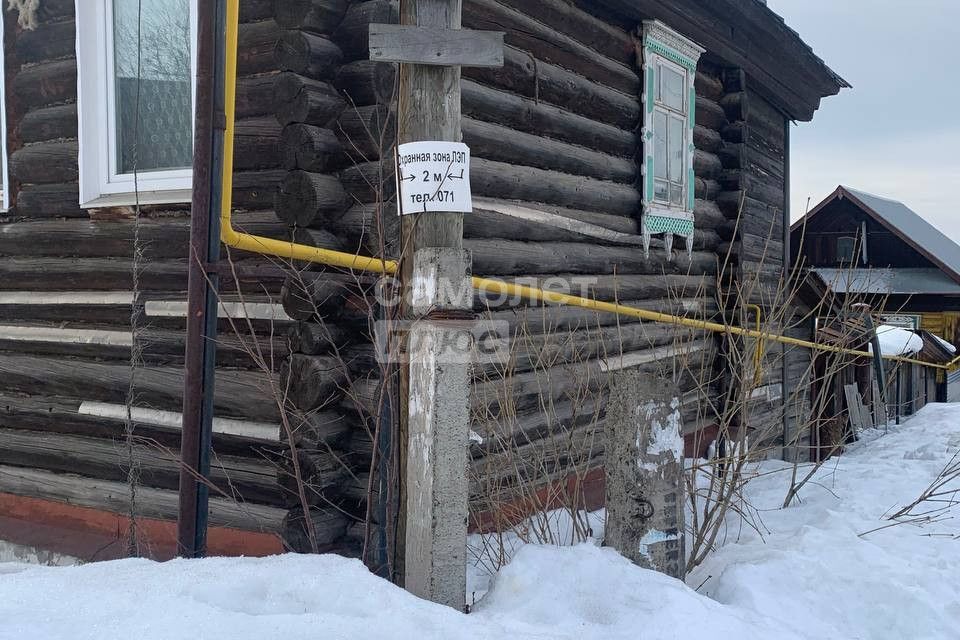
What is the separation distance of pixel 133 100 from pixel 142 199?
701 millimetres

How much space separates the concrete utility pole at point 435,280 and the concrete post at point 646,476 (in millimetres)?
→ 740

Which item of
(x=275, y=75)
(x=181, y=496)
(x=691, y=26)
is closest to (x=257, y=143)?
(x=275, y=75)

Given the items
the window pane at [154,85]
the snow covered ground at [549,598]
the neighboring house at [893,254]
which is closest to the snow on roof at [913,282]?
the neighboring house at [893,254]

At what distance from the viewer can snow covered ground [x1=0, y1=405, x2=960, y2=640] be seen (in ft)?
7.73

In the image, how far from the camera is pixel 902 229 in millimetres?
Answer: 21453

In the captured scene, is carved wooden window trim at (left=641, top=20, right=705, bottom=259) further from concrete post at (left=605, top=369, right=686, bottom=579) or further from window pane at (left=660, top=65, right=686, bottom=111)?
concrete post at (left=605, top=369, right=686, bottom=579)

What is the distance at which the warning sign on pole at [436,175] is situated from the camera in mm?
2811

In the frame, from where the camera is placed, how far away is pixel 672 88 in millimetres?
7156

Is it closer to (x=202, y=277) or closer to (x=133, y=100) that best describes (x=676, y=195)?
(x=133, y=100)

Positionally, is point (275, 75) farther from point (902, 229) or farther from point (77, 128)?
point (902, 229)

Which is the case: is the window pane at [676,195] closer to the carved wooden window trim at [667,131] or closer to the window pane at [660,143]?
the carved wooden window trim at [667,131]

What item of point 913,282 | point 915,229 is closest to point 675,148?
point 913,282

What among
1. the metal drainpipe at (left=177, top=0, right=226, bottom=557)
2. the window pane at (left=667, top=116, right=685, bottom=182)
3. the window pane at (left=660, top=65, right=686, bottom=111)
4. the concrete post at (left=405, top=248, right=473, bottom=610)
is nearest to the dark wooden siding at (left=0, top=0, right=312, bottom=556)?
the metal drainpipe at (left=177, top=0, right=226, bottom=557)

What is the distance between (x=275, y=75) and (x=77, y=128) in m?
1.65
